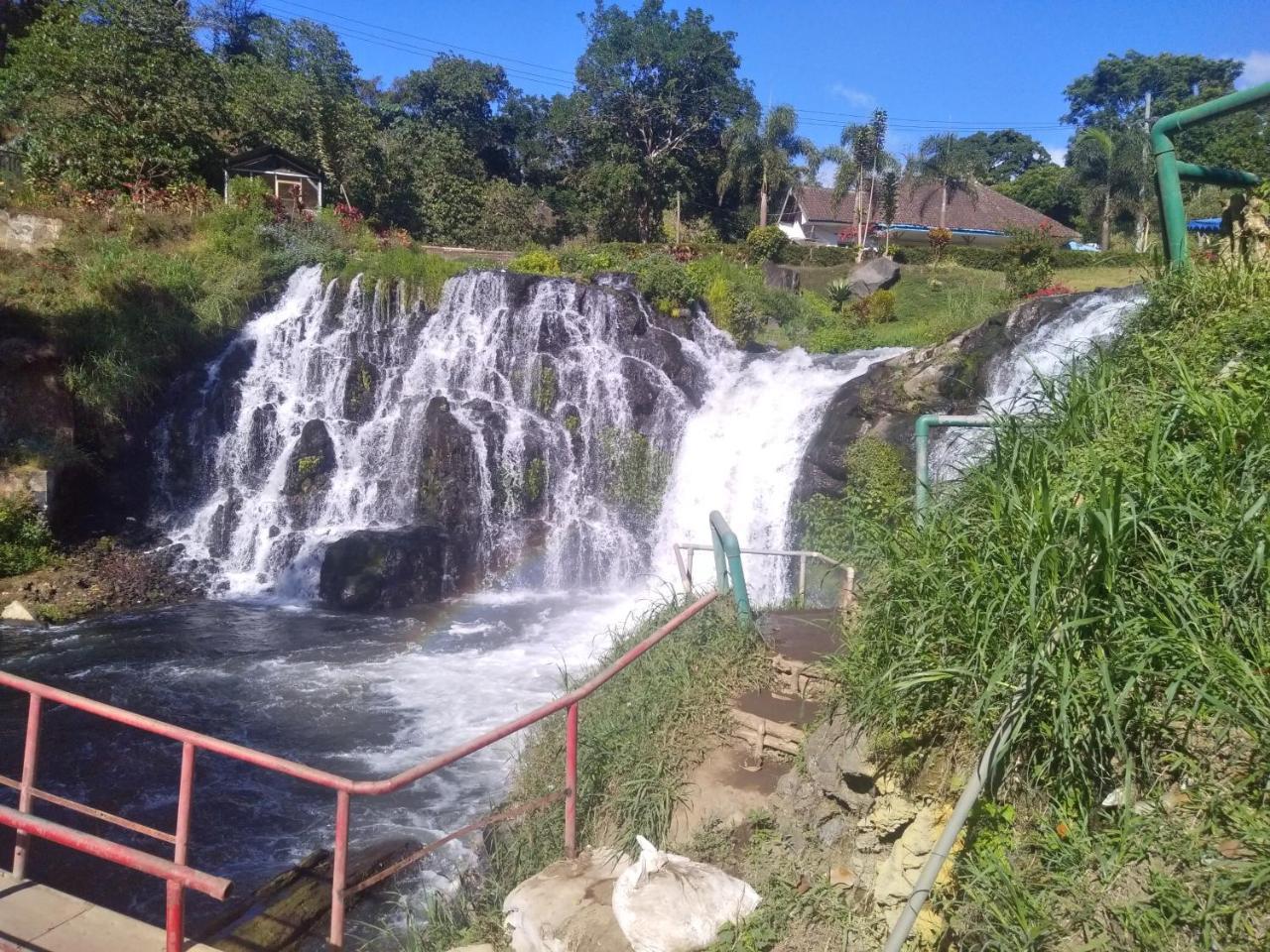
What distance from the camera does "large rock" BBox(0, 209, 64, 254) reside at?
20.4 meters

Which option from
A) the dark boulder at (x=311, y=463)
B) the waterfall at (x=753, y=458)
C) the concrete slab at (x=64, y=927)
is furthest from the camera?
the dark boulder at (x=311, y=463)

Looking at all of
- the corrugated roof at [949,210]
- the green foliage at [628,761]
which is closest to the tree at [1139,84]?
the corrugated roof at [949,210]

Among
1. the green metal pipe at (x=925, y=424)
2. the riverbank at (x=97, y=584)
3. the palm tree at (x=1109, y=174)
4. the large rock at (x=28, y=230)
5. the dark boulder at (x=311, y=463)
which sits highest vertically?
the palm tree at (x=1109, y=174)

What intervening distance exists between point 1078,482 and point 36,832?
3988mm

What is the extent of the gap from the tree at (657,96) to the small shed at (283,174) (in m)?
12.4

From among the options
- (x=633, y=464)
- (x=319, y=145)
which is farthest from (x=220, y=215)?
(x=633, y=464)

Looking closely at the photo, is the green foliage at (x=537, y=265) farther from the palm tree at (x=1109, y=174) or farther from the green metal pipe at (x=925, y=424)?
the palm tree at (x=1109, y=174)

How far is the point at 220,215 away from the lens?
Answer: 2197 cm

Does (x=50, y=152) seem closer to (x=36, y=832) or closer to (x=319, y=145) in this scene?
(x=319, y=145)

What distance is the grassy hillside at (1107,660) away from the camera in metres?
2.92

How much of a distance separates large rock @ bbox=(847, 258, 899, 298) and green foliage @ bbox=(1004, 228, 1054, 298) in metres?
3.15

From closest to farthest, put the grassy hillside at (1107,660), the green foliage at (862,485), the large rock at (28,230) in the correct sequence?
1. the grassy hillside at (1107,660)
2. the green foliage at (862,485)
3. the large rock at (28,230)

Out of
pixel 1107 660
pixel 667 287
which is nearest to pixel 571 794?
pixel 1107 660

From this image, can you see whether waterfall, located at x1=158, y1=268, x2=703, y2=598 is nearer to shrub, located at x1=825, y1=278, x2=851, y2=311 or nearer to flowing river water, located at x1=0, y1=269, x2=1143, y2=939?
flowing river water, located at x1=0, y1=269, x2=1143, y2=939
